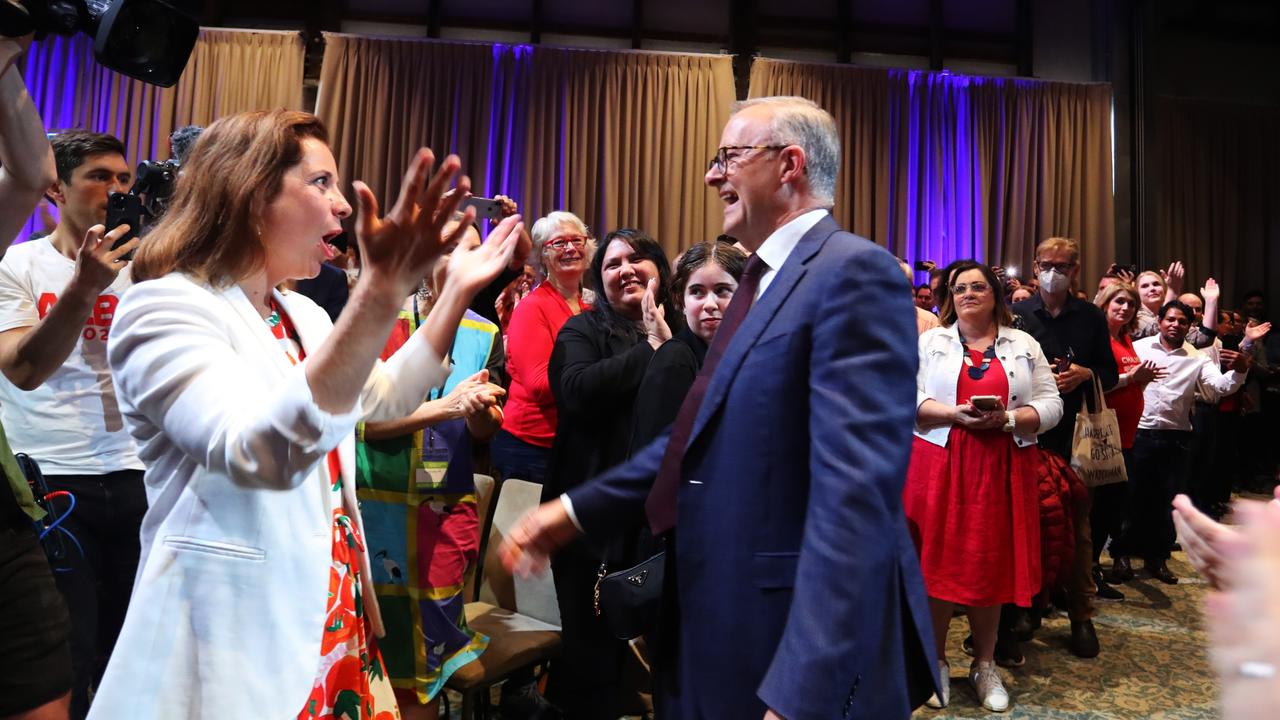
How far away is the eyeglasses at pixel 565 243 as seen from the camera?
3287 millimetres

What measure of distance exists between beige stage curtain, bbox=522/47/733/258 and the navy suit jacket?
6.16m

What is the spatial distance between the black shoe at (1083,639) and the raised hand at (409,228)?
158 inches

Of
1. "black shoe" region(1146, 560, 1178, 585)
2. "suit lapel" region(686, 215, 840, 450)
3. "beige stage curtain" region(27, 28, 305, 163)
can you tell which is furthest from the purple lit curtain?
"black shoe" region(1146, 560, 1178, 585)

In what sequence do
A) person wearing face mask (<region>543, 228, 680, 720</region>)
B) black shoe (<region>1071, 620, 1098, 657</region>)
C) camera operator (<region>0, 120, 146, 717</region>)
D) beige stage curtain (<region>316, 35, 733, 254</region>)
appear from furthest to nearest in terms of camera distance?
beige stage curtain (<region>316, 35, 733, 254</region>)
black shoe (<region>1071, 620, 1098, 657</region>)
person wearing face mask (<region>543, 228, 680, 720</region>)
camera operator (<region>0, 120, 146, 717</region>)

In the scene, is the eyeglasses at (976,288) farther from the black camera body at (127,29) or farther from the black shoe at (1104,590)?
the black camera body at (127,29)

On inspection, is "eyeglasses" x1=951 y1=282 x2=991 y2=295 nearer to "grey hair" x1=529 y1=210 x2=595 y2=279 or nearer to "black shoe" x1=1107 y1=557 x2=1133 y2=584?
"grey hair" x1=529 y1=210 x2=595 y2=279

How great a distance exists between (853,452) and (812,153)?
607 millimetres

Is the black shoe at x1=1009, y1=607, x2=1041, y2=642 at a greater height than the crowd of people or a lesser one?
lesser

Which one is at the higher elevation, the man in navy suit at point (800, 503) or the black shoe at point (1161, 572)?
the man in navy suit at point (800, 503)

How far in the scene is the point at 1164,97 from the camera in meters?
8.52

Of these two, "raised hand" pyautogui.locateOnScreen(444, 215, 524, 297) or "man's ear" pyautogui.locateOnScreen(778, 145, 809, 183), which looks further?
"man's ear" pyautogui.locateOnScreen(778, 145, 809, 183)

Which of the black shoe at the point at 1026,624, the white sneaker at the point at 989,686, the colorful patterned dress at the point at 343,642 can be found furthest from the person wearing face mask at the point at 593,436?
the black shoe at the point at 1026,624

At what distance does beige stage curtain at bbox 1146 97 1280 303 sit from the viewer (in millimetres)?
8539

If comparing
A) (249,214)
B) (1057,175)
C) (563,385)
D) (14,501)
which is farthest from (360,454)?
(1057,175)
